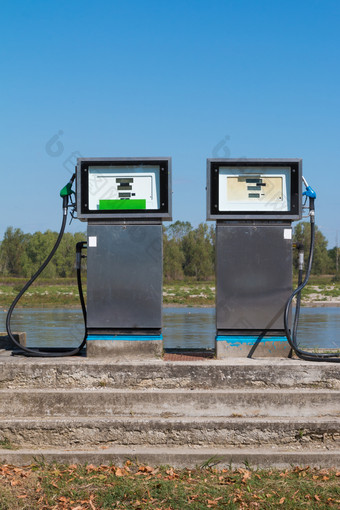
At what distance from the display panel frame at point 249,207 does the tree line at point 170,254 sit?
58465mm

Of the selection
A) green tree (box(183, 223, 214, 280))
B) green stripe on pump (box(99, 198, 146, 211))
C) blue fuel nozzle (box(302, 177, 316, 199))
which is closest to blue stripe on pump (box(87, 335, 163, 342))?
green stripe on pump (box(99, 198, 146, 211))

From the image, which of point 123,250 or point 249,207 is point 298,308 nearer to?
point 249,207

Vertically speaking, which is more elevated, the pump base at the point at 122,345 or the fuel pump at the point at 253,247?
the fuel pump at the point at 253,247

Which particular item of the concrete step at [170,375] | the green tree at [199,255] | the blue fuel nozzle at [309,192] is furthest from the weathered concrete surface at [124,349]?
the green tree at [199,255]

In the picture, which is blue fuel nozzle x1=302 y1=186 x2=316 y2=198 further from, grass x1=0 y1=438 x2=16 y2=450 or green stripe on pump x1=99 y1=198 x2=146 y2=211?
grass x1=0 y1=438 x2=16 y2=450

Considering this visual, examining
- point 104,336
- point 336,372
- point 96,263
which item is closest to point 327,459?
point 336,372

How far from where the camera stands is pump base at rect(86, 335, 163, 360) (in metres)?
6.80

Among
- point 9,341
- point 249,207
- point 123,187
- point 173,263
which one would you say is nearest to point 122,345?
point 123,187

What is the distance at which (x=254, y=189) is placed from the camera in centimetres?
696

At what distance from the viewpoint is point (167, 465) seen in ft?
18.1

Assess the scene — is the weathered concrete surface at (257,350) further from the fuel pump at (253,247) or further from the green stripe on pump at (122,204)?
the green stripe on pump at (122,204)

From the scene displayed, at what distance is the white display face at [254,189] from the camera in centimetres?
695

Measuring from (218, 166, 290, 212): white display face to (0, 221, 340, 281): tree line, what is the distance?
58460 mm

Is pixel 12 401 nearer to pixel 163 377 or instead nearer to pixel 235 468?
pixel 163 377
